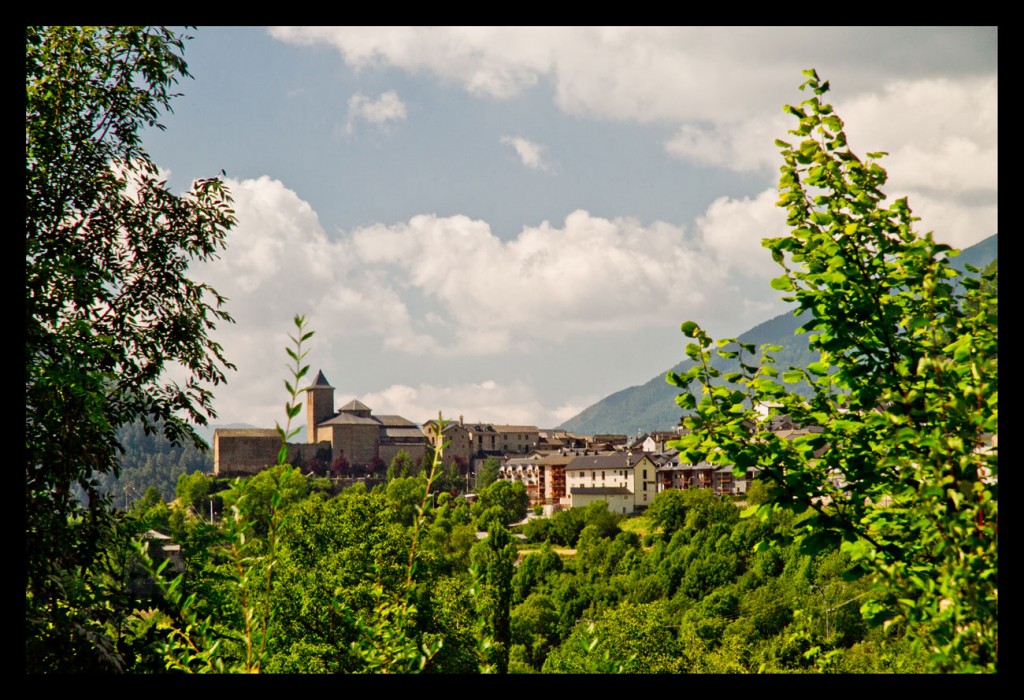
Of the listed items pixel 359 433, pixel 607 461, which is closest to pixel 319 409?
pixel 359 433

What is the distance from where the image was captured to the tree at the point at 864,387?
250 cm

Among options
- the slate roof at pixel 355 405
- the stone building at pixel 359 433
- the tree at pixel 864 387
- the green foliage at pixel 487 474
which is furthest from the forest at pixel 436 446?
the slate roof at pixel 355 405

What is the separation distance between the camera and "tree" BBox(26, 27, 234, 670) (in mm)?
5066

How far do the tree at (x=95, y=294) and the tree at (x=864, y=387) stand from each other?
4001 millimetres

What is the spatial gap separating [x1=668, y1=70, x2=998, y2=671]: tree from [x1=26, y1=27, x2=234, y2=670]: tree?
4001mm

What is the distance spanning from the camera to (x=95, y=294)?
5621 mm

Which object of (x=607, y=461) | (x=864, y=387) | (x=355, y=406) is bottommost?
(x=607, y=461)

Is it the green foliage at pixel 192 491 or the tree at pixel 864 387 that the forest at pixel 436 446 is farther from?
the green foliage at pixel 192 491

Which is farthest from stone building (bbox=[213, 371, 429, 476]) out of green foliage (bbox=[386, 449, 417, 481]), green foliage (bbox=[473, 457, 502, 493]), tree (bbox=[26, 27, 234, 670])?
tree (bbox=[26, 27, 234, 670])

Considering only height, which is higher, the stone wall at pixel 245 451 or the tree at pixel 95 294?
the tree at pixel 95 294

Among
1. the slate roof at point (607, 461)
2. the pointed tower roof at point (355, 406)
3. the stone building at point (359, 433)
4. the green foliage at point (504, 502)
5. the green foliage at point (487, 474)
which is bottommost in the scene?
the green foliage at point (504, 502)

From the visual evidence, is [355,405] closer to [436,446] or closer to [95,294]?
[95,294]

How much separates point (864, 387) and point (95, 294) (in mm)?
5029
